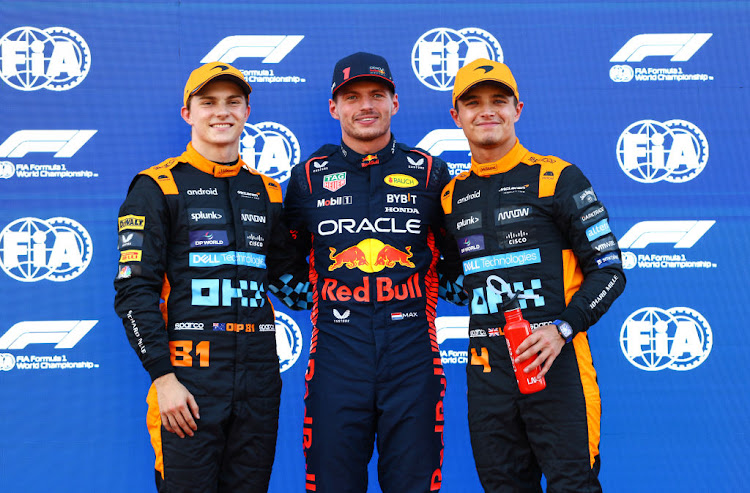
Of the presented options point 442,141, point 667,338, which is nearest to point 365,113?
point 442,141

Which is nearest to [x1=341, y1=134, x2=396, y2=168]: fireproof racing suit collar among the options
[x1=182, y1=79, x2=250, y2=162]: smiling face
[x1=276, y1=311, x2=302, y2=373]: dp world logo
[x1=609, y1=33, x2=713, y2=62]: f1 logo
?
[x1=182, y1=79, x2=250, y2=162]: smiling face

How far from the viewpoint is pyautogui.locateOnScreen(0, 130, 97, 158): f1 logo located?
3.09 m

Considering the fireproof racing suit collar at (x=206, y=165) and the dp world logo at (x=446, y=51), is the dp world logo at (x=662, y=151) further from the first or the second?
the fireproof racing suit collar at (x=206, y=165)

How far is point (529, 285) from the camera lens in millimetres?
2047

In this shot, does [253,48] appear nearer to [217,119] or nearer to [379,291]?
[217,119]

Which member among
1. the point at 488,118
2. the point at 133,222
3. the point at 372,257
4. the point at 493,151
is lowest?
the point at 372,257

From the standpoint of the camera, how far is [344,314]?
2209 mm

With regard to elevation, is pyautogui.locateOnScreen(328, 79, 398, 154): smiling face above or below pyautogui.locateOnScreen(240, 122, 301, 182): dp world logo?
below

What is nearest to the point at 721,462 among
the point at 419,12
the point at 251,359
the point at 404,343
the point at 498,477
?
the point at 498,477

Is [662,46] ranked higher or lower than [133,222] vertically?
higher

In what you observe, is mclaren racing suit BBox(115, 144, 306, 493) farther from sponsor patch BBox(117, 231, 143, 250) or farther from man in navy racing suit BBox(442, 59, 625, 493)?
man in navy racing suit BBox(442, 59, 625, 493)

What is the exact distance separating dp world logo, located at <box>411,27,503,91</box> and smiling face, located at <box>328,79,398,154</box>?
0.92 metres

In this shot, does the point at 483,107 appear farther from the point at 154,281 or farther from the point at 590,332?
the point at 590,332

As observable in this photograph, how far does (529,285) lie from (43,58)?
2693 millimetres
